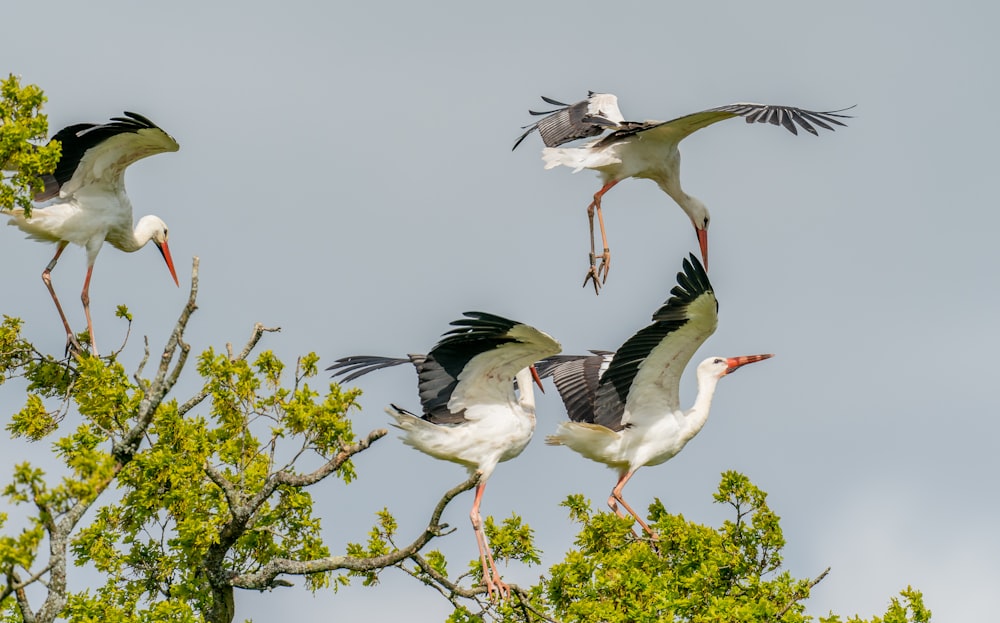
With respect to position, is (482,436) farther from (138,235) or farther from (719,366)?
(138,235)

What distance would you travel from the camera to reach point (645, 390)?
15.0 m

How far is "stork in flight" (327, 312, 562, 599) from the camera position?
12.4 m

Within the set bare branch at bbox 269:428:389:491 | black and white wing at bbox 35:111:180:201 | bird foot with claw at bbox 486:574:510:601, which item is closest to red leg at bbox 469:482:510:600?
bird foot with claw at bbox 486:574:510:601

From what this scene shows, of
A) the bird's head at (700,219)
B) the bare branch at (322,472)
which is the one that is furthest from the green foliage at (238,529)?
the bird's head at (700,219)

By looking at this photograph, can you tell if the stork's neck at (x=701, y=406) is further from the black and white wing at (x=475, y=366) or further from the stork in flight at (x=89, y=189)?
the stork in flight at (x=89, y=189)

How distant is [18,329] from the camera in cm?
1246

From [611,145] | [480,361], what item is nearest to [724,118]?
[611,145]

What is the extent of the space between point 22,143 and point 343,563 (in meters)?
3.62

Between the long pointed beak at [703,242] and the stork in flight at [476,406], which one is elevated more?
the long pointed beak at [703,242]

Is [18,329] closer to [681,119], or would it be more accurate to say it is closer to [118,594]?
[118,594]

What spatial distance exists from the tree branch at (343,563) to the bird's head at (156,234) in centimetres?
572

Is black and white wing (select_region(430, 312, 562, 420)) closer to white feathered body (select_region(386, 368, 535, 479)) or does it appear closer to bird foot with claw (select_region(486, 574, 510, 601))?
white feathered body (select_region(386, 368, 535, 479))

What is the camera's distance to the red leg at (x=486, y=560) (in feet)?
37.9

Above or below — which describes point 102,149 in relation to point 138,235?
below
